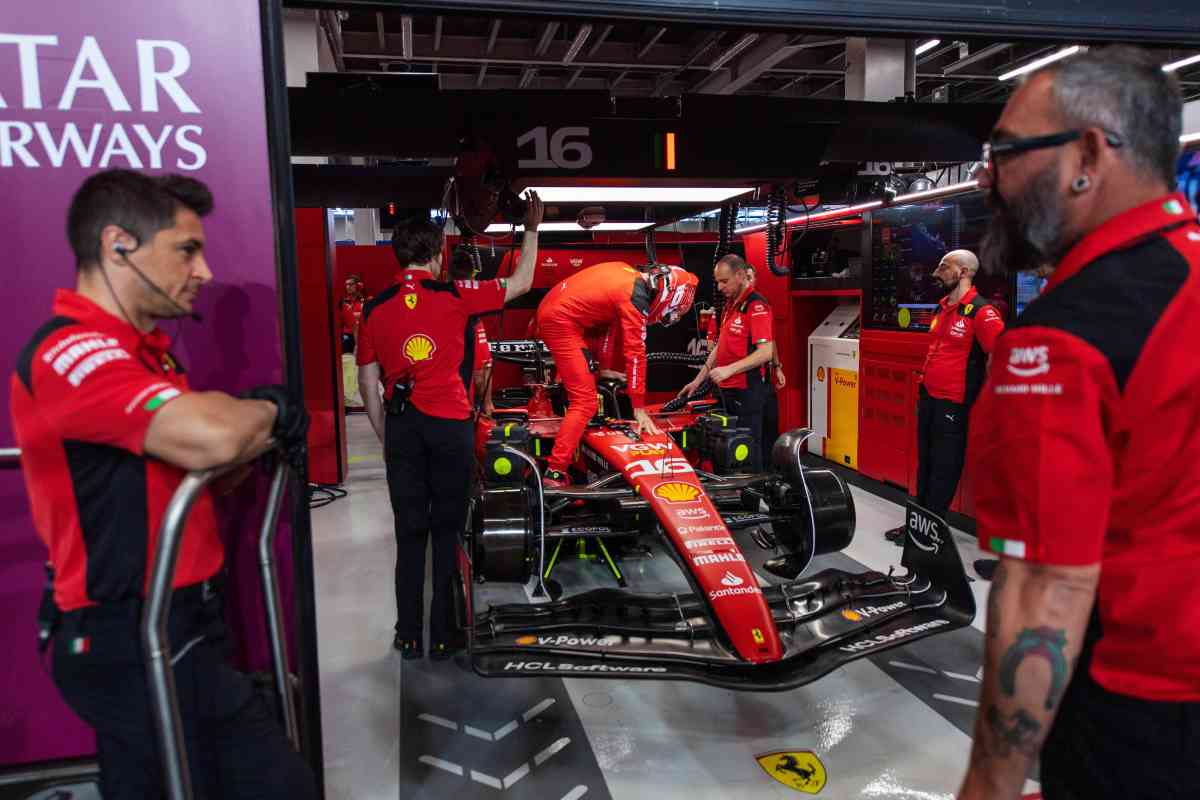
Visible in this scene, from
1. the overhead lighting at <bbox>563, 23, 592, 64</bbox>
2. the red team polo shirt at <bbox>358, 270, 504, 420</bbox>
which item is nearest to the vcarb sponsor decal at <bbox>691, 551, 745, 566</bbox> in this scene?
the red team polo shirt at <bbox>358, 270, 504, 420</bbox>

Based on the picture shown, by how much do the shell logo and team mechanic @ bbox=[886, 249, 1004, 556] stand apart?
5.67 feet

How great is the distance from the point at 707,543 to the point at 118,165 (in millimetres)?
→ 2359

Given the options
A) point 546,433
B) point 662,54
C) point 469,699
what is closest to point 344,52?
point 662,54

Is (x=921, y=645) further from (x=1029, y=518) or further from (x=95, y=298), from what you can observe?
(x=95, y=298)

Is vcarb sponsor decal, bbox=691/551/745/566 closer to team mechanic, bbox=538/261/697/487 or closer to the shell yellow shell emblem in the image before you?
the shell yellow shell emblem

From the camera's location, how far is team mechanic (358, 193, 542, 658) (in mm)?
3424

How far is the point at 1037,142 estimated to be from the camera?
3.59 feet

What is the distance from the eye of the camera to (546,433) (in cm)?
504

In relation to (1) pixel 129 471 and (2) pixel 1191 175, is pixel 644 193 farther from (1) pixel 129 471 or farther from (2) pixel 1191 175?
(1) pixel 129 471

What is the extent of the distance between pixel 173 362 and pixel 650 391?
842cm

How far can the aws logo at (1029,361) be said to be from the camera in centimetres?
99

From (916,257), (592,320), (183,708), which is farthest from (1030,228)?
(916,257)

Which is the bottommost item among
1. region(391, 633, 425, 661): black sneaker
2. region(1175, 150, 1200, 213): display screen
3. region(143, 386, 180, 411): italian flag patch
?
region(391, 633, 425, 661): black sneaker

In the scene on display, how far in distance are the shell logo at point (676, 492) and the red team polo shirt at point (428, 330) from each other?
934 millimetres
